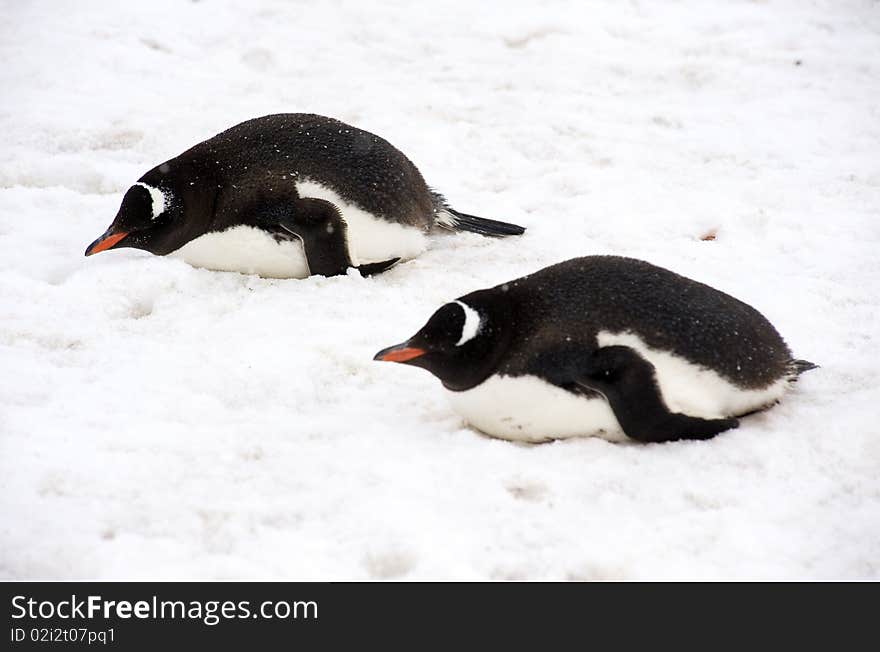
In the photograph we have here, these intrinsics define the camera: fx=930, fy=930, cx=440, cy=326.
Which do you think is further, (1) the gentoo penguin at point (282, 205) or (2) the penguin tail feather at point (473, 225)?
(2) the penguin tail feather at point (473, 225)

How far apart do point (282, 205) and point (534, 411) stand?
1618mm

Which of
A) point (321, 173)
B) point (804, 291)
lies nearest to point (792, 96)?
point (804, 291)

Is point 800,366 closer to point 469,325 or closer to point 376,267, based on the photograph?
point 469,325

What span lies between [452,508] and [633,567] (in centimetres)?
47

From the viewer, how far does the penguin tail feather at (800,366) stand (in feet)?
9.79

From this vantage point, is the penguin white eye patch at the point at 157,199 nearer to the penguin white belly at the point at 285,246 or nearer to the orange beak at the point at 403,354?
the penguin white belly at the point at 285,246

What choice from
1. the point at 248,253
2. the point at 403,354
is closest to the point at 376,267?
the point at 248,253

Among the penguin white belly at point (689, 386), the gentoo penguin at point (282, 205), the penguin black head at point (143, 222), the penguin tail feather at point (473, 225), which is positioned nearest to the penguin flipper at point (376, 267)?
the gentoo penguin at point (282, 205)

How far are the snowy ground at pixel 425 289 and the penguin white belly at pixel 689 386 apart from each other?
12 cm

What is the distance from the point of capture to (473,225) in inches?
170

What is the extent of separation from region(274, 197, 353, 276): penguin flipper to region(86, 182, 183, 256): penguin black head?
0.47 meters

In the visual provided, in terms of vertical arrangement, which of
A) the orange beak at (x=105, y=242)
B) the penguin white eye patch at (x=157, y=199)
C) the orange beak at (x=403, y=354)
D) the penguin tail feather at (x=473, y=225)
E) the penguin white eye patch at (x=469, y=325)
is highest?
the penguin white eye patch at (x=469, y=325)

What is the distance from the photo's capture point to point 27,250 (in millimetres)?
4000
